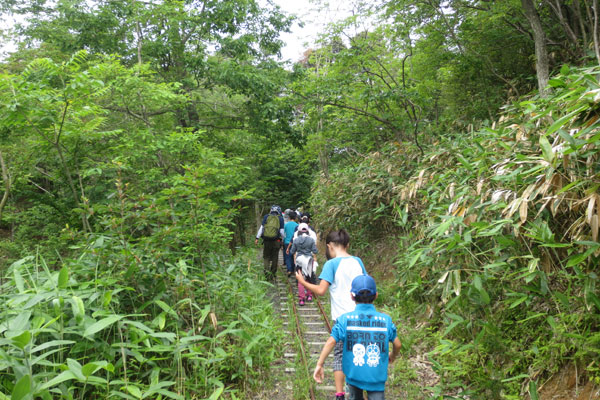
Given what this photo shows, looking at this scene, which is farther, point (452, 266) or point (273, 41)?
point (273, 41)

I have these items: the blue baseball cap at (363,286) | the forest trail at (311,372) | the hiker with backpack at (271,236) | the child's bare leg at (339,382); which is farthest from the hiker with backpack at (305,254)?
the blue baseball cap at (363,286)

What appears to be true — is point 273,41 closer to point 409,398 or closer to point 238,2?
point 238,2

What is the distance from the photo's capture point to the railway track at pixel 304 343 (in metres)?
4.24

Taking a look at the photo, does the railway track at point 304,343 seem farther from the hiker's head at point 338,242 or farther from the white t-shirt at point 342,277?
the hiker's head at point 338,242

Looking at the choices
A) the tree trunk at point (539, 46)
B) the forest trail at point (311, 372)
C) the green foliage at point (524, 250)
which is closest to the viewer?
the green foliage at point (524, 250)

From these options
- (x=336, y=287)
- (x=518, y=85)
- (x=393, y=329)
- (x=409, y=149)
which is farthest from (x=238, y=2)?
(x=393, y=329)

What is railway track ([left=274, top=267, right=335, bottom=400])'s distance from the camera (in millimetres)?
4242

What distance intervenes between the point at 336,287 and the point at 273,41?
10.4m

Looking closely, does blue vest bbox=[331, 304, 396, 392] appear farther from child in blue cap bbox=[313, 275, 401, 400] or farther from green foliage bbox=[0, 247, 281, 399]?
green foliage bbox=[0, 247, 281, 399]

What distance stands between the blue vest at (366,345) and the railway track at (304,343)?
169 cm

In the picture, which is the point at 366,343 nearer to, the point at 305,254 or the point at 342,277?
the point at 342,277

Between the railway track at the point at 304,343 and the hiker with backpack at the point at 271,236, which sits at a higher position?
the hiker with backpack at the point at 271,236

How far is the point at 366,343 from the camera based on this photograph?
8.47 feet

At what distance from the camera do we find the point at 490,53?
8.16 m
